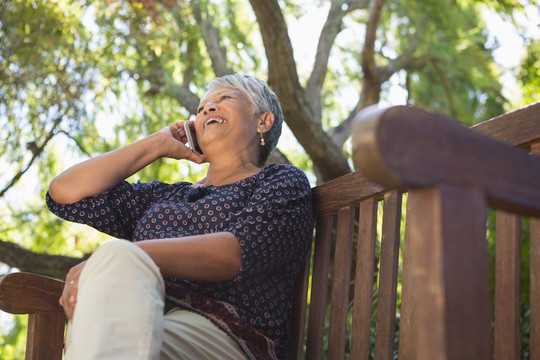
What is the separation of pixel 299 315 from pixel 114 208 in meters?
0.76

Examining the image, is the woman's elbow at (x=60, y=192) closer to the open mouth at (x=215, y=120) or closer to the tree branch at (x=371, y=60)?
the open mouth at (x=215, y=120)

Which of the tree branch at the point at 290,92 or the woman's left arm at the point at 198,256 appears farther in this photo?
the tree branch at the point at 290,92

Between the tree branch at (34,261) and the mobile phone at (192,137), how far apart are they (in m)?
2.25

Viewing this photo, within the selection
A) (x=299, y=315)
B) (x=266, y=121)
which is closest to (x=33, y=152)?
(x=266, y=121)

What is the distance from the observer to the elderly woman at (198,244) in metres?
1.35

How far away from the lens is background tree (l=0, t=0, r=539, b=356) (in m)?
5.07

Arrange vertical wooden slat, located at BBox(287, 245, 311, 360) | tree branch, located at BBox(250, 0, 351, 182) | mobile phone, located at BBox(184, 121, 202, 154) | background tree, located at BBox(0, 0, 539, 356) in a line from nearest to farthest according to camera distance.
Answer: vertical wooden slat, located at BBox(287, 245, 311, 360), mobile phone, located at BBox(184, 121, 202, 154), tree branch, located at BBox(250, 0, 351, 182), background tree, located at BBox(0, 0, 539, 356)

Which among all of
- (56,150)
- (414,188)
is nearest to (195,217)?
(414,188)

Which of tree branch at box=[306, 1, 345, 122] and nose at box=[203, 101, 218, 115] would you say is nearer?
nose at box=[203, 101, 218, 115]

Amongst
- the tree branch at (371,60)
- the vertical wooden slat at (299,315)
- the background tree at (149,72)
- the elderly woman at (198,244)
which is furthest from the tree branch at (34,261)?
the vertical wooden slat at (299,315)

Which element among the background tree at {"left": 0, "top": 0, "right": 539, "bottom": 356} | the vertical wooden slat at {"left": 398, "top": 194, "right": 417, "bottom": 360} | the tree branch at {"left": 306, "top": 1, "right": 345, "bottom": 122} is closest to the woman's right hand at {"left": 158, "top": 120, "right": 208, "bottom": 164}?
the vertical wooden slat at {"left": 398, "top": 194, "right": 417, "bottom": 360}

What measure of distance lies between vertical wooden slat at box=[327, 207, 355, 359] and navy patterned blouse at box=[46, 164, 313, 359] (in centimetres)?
11

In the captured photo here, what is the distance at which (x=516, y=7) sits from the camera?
4719mm

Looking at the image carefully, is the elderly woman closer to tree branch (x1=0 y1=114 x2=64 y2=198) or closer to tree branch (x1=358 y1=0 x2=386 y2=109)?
tree branch (x1=358 y1=0 x2=386 y2=109)
